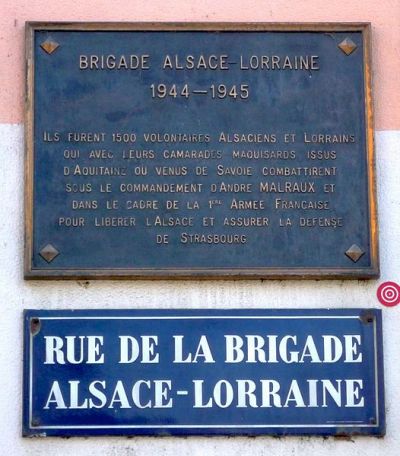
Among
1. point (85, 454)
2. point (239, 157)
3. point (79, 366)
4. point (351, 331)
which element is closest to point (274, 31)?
point (239, 157)

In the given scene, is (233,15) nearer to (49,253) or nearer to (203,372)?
(49,253)

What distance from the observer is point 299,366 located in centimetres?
Answer: 588

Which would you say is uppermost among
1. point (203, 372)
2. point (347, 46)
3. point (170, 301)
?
point (347, 46)

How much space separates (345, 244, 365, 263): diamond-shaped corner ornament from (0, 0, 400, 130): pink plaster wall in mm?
681

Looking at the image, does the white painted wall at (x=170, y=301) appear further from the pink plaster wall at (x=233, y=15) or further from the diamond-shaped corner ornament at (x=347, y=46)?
the diamond-shaped corner ornament at (x=347, y=46)

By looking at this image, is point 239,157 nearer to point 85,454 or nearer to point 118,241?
point 118,241

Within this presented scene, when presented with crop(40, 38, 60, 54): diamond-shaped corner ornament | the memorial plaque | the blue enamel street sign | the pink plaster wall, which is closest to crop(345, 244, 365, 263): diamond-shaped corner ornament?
the memorial plaque

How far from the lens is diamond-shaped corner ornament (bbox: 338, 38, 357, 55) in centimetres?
614

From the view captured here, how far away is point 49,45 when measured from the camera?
607 cm

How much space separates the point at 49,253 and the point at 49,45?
43.7 inches

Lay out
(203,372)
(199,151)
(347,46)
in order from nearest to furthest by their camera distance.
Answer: (203,372) < (199,151) < (347,46)

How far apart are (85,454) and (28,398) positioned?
0.40 m

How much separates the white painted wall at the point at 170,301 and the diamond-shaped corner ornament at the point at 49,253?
0.41 feet

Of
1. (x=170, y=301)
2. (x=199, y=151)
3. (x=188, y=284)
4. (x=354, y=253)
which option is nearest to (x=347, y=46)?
(x=199, y=151)
